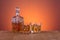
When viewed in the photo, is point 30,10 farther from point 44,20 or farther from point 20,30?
point 20,30

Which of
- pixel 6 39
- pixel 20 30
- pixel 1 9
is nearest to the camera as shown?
pixel 6 39

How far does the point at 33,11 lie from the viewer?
1515 mm

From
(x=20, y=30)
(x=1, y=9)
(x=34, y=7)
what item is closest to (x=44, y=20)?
(x=34, y=7)

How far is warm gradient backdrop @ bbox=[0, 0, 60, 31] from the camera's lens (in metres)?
1.50

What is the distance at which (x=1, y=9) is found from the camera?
150cm

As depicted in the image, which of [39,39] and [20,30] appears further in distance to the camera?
[20,30]

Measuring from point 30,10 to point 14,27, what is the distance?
0.97ft

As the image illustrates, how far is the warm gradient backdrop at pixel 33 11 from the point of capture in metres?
1.50

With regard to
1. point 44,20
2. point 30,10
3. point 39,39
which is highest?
point 30,10

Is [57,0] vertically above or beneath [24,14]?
above

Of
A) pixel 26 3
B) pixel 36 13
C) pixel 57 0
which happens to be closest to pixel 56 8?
pixel 57 0

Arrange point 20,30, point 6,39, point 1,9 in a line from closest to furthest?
1. point 6,39
2. point 20,30
3. point 1,9

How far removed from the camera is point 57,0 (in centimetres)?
150

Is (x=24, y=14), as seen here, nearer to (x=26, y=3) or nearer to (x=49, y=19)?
(x=26, y=3)
